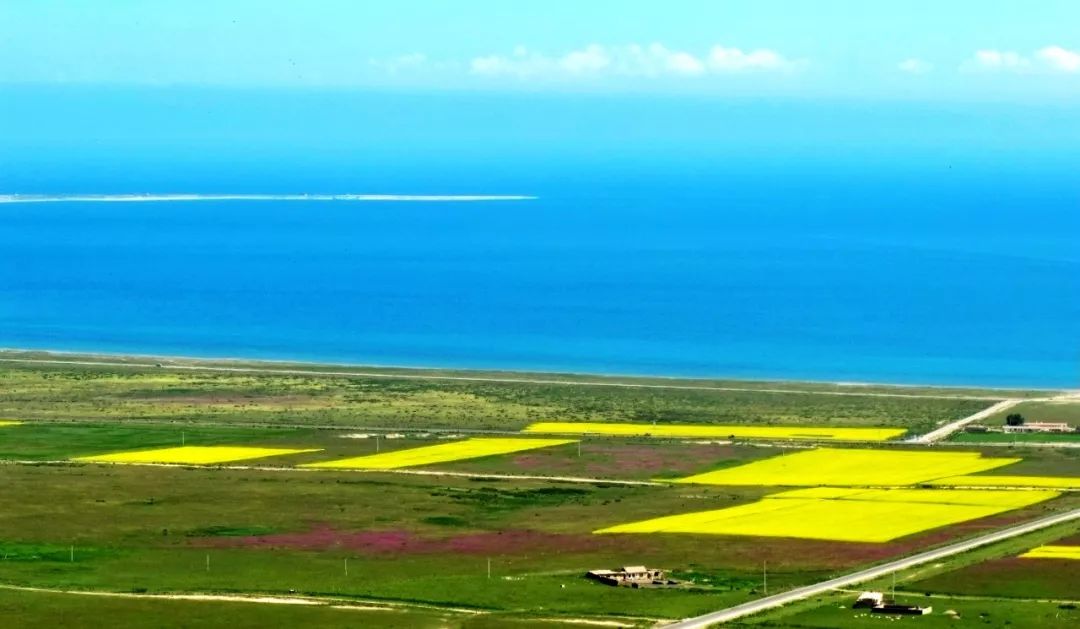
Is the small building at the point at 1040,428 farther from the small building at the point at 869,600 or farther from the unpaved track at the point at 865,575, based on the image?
the small building at the point at 869,600

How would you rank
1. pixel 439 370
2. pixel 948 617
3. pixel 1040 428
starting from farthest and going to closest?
pixel 439 370
pixel 1040 428
pixel 948 617

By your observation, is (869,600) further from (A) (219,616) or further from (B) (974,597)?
(A) (219,616)

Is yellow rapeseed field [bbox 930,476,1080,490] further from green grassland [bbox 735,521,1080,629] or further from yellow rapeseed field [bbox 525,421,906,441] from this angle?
green grassland [bbox 735,521,1080,629]

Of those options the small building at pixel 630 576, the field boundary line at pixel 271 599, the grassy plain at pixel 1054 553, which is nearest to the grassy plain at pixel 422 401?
the grassy plain at pixel 1054 553

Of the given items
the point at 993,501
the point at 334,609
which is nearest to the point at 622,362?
the point at 993,501

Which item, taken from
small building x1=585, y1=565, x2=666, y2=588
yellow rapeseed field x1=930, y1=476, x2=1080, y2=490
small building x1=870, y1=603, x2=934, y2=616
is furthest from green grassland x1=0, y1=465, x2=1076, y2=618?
yellow rapeseed field x1=930, y1=476, x2=1080, y2=490

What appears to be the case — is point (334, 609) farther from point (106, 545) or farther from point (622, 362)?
point (622, 362)

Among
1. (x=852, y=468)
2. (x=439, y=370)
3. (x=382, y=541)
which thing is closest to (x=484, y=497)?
(x=382, y=541)
